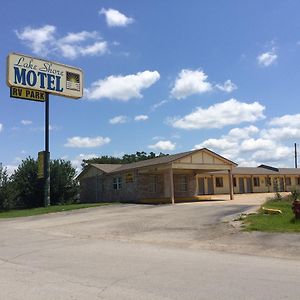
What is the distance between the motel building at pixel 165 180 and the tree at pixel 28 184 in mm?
4922

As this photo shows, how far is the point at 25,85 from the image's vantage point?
1506 inches

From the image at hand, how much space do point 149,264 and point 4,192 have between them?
112 ft

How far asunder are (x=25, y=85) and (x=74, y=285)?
3266cm

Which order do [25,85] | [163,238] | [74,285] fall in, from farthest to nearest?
[25,85] < [163,238] < [74,285]

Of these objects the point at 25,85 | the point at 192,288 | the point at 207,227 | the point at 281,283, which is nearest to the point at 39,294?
the point at 192,288

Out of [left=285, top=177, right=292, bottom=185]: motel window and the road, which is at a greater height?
[left=285, top=177, right=292, bottom=185]: motel window

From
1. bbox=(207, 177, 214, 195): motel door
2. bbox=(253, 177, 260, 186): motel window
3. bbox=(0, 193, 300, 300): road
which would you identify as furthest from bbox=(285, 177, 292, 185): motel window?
bbox=(0, 193, 300, 300): road

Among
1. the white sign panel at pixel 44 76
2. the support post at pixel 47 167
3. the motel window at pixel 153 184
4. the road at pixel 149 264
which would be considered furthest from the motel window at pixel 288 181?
the road at pixel 149 264

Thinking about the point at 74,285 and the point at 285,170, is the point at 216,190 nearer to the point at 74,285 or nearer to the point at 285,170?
the point at 285,170

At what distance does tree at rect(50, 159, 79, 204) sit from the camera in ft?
148

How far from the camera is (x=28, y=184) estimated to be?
145 ft

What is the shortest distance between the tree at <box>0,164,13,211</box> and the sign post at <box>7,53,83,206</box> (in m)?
4.22

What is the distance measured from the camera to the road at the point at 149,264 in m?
7.33

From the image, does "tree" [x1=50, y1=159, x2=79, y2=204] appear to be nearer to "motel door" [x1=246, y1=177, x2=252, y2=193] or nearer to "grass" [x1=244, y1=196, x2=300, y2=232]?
"motel door" [x1=246, y1=177, x2=252, y2=193]
